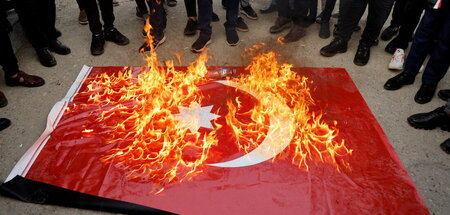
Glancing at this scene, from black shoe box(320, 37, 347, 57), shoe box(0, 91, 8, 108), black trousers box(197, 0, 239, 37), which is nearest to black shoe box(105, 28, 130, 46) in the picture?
black trousers box(197, 0, 239, 37)

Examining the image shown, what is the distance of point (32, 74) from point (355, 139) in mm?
3980

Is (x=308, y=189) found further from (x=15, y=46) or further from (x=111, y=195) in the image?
(x=15, y=46)

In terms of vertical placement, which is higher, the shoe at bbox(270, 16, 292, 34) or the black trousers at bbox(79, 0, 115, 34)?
the black trousers at bbox(79, 0, 115, 34)

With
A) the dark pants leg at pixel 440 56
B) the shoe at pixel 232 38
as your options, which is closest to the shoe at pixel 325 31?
the shoe at pixel 232 38

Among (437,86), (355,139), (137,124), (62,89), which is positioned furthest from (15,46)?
(437,86)

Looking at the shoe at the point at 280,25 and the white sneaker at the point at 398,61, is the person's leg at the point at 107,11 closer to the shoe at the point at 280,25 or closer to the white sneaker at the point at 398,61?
the shoe at the point at 280,25

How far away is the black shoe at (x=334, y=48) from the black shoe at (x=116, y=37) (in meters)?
2.90

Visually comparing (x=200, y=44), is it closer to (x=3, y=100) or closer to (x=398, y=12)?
(x=3, y=100)

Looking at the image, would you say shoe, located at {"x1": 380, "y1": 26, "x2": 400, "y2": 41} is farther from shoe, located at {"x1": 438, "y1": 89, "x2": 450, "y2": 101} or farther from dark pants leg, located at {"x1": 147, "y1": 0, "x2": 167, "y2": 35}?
dark pants leg, located at {"x1": 147, "y1": 0, "x2": 167, "y2": 35}

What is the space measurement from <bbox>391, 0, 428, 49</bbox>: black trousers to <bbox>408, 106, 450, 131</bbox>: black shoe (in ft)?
4.59

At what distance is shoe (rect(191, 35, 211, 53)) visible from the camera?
430 centimetres

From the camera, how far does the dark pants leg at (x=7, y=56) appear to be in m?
3.31

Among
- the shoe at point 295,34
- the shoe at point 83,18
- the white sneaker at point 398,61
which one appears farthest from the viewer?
the shoe at point 83,18

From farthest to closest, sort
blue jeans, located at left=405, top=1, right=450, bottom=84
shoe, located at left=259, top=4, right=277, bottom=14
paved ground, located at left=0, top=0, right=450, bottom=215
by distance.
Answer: shoe, located at left=259, top=4, right=277, bottom=14 → blue jeans, located at left=405, top=1, right=450, bottom=84 → paved ground, located at left=0, top=0, right=450, bottom=215
